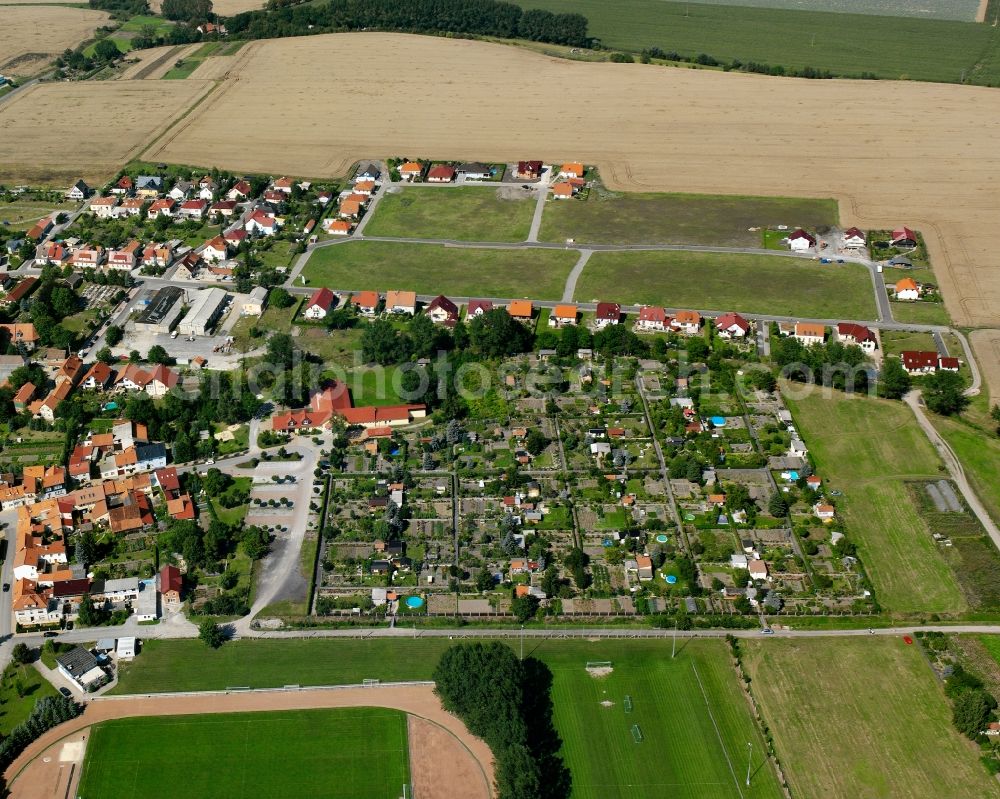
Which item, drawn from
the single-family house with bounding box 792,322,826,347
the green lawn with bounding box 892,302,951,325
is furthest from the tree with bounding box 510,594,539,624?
the green lawn with bounding box 892,302,951,325

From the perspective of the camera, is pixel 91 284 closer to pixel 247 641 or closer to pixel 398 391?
pixel 398 391

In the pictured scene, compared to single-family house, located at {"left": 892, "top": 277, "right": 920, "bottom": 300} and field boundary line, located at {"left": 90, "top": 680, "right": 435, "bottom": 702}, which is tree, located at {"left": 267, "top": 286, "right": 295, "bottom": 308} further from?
single-family house, located at {"left": 892, "top": 277, "right": 920, "bottom": 300}

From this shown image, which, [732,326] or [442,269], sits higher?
[732,326]

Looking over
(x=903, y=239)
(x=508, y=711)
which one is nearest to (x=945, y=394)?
(x=903, y=239)

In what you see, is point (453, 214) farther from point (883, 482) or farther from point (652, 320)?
point (883, 482)

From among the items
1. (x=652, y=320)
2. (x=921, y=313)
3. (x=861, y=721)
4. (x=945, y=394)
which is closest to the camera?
(x=861, y=721)

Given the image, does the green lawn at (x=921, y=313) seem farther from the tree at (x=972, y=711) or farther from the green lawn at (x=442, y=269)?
the tree at (x=972, y=711)

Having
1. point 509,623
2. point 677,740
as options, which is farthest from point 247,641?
point 677,740

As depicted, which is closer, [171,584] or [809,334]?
[171,584]
